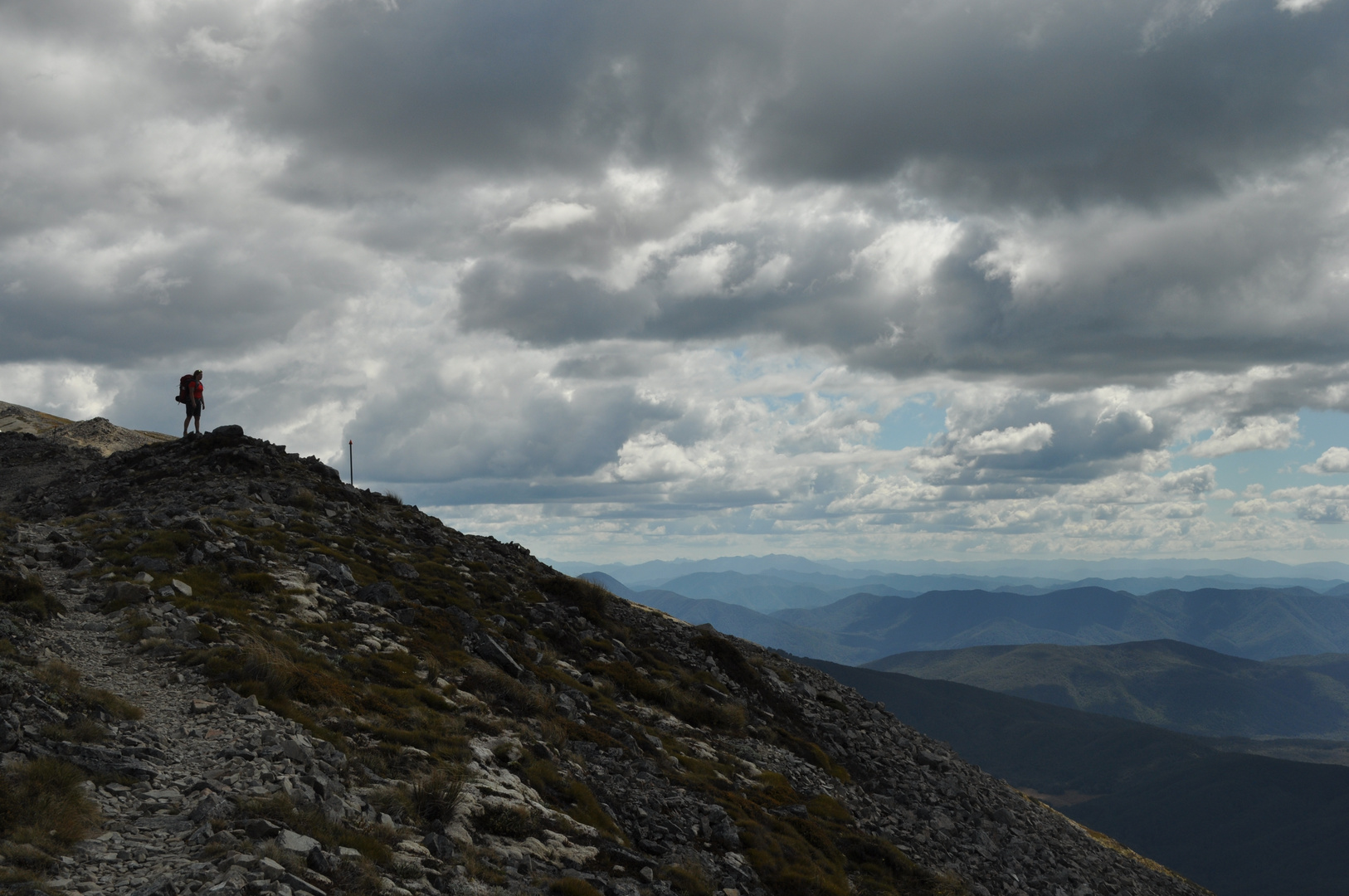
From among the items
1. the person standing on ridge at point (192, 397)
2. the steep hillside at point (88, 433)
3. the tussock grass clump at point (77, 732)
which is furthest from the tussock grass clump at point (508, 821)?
the steep hillside at point (88, 433)

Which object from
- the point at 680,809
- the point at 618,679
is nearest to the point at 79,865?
the point at 680,809

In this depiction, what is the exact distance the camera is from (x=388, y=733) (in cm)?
1895

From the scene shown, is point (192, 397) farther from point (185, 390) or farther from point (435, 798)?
point (435, 798)

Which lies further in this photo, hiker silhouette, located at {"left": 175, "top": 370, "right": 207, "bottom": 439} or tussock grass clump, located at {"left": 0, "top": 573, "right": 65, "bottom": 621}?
hiker silhouette, located at {"left": 175, "top": 370, "right": 207, "bottom": 439}

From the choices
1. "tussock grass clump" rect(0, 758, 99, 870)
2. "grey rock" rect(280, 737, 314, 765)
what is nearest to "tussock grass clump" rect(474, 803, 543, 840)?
"grey rock" rect(280, 737, 314, 765)

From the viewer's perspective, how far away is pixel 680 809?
23594mm

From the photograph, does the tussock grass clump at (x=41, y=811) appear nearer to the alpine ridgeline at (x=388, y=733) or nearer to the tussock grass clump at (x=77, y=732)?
the alpine ridgeline at (x=388, y=733)

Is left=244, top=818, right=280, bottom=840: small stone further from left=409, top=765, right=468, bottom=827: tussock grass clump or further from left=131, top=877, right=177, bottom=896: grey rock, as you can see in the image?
left=409, top=765, right=468, bottom=827: tussock grass clump

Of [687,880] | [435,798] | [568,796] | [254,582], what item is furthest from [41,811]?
[254,582]

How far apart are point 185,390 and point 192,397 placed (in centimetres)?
57

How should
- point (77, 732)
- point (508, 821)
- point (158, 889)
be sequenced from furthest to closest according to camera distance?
point (508, 821) → point (77, 732) → point (158, 889)

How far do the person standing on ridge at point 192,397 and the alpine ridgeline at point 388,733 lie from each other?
2.82 meters

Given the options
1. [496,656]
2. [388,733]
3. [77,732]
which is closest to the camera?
[77,732]

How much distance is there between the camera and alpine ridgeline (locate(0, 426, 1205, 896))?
13.5m
